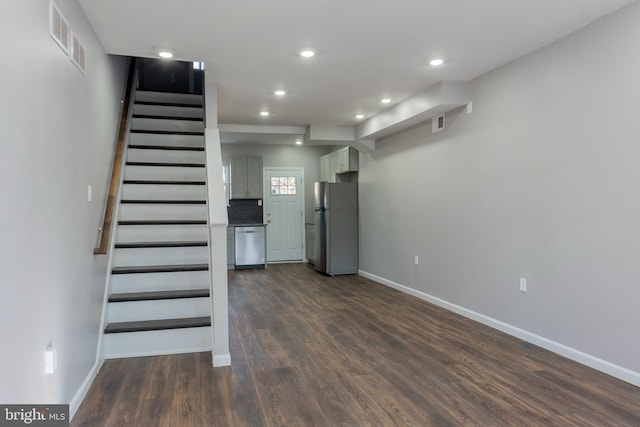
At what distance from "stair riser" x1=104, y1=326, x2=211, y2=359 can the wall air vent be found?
200cm

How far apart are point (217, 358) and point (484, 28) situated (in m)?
3.18

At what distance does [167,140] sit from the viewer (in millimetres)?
5078

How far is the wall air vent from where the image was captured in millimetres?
2484

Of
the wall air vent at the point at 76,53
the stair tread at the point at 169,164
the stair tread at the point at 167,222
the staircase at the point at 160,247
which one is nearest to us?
the wall air vent at the point at 76,53

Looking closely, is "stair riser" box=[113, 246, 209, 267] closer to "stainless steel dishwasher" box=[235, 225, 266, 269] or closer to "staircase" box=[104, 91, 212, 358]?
"staircase" box=[104, 91, 212, 358]

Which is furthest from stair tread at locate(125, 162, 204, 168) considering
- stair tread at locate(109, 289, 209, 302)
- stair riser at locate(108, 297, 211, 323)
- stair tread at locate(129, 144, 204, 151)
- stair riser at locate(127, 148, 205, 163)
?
stair riser at locate(108, 297, 211, 323)

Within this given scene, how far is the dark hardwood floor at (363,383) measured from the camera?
231cm

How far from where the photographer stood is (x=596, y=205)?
2967 millimetres

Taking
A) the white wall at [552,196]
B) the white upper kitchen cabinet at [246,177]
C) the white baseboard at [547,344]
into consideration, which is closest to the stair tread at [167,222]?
the white wall at [552,196]

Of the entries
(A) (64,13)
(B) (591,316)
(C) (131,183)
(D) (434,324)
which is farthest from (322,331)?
(A) (64,13)

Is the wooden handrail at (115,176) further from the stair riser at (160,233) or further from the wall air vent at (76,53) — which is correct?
the wall air vent at (76,53)

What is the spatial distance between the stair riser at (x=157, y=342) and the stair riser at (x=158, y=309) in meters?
0.18

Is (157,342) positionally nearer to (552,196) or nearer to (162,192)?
(162,192)

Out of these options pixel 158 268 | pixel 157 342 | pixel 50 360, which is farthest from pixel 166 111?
pixel 50 360
